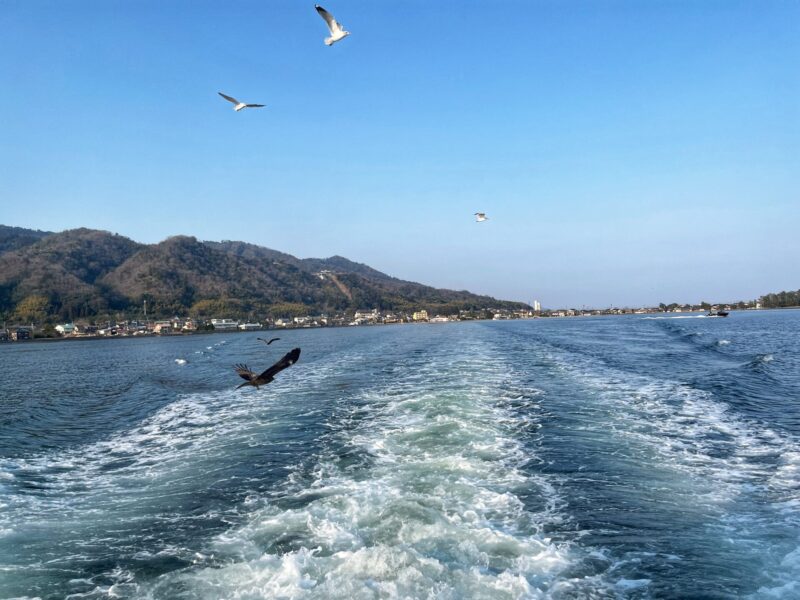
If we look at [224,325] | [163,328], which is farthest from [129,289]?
[163,328]

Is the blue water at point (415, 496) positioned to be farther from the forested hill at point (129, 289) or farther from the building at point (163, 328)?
the forested hill at point (129, 289)

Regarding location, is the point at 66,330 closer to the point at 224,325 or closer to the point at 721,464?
the point at 224,325

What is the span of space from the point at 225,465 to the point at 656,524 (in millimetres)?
7866

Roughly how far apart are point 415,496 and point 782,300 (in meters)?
209

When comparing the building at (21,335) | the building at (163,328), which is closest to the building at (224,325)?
the building at (163,328)

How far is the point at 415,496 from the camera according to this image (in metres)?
7.92

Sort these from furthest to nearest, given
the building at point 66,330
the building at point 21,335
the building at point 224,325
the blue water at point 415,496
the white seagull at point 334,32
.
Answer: the building at point 224,325
the building at point 66,330
the building at point 21,335
the white seagull at point 334,32
the blue water at point 415,496

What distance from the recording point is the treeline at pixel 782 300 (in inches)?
6549

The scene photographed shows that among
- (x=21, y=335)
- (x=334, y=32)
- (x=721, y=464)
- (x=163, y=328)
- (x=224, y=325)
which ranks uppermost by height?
(x=334, y=32)

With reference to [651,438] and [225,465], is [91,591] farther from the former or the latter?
[651,438]

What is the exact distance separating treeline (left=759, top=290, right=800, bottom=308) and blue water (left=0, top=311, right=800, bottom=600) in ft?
619

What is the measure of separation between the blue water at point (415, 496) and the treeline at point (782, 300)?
7431 inches

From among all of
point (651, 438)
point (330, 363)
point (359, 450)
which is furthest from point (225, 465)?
point (330, 363)

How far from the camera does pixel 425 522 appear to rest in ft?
22.7
